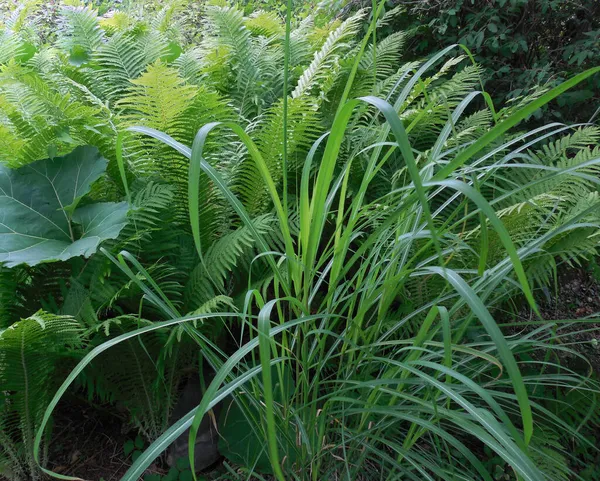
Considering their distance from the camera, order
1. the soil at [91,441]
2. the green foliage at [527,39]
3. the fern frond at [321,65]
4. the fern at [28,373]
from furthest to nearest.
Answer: the green foliage at [527,39] < the fern frond at [321,65] < the soil at [91,441] < the fern at [28,373]

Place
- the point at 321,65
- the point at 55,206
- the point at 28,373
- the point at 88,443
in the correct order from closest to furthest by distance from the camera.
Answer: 1. the point at 28,373
2. the point at 55,206
3. the point at 88,443
4. the point at 321,65

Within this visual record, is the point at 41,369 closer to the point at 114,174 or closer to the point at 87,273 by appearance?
the point at 87,273

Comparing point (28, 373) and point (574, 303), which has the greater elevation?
point (28, 373)

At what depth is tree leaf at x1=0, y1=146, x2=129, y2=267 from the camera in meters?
1.23

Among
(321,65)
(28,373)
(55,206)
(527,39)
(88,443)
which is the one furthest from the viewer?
(527,39)

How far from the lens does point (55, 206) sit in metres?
1.32

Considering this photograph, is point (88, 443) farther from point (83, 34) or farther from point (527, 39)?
point (527, 39)

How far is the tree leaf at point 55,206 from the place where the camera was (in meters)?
1.23

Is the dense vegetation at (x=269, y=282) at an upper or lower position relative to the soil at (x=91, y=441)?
upper

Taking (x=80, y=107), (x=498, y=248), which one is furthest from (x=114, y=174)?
(x=498, y=248)

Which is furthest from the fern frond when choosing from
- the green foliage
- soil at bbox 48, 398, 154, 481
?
soil at bbox 48, 398, 154, 481

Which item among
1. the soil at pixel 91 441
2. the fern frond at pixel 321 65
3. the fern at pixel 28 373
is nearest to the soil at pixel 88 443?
the soil at pixel 91 441

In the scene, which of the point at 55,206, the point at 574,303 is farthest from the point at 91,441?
the point at 574,303

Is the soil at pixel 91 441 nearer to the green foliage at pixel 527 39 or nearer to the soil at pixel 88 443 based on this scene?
the soil at pixel 88 443
